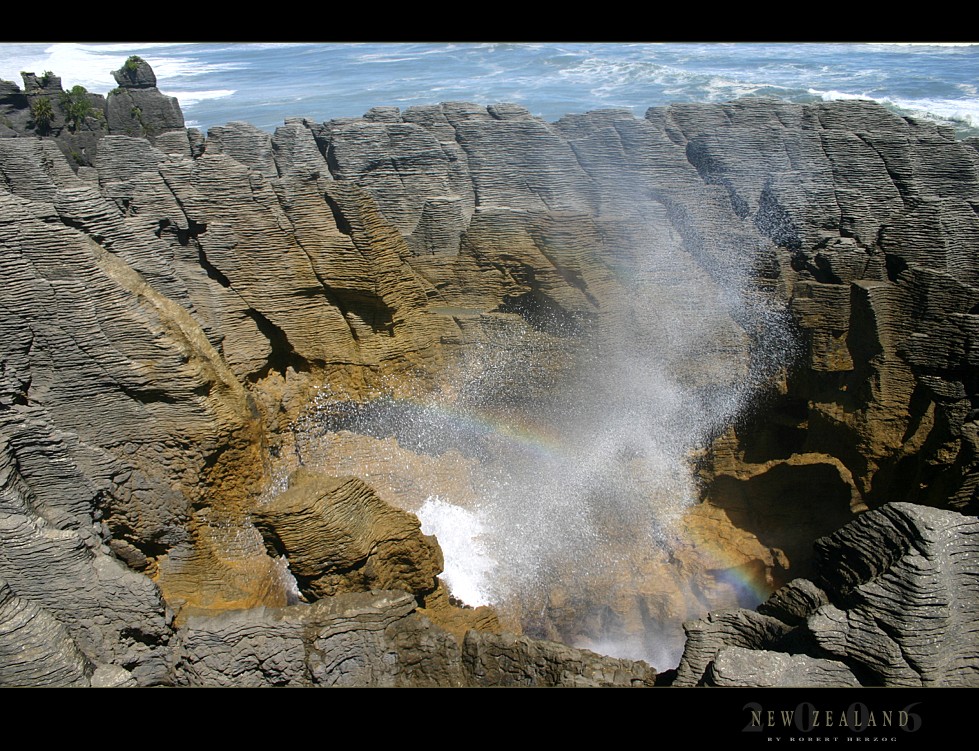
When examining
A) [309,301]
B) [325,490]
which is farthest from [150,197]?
[325,490]

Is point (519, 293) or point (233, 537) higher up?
point (519, 293)

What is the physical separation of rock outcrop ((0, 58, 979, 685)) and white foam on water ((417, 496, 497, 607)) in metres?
0.43

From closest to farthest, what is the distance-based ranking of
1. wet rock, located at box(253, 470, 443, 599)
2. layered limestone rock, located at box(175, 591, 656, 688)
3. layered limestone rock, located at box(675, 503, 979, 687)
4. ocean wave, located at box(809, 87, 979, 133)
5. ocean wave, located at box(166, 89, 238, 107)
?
layered limestone rock, located at box(675, 503, 979, 687) → layered limestone rock, located at box(175, 591, 656, 688) → wet rock, located at box(253, 470, 443, 599) → ocean wave, located at box(809, 87, 979, 133) → ocean wave, located at box(166, 89, 238, 107)

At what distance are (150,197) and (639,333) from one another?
286 inches

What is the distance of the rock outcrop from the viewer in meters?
6.31

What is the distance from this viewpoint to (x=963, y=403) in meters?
7.89

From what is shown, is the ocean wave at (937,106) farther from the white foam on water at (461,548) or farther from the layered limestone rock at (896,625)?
the layered limestone rock at (896,625)

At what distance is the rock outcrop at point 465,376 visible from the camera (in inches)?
248

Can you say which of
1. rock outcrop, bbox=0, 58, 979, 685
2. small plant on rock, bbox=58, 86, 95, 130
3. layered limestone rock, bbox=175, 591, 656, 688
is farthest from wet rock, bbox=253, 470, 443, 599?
small plant on rock, bbox=58, 86, 95, 130

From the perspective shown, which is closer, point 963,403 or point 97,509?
point 97,509

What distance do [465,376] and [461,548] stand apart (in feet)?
8.68

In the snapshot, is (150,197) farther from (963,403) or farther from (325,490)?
(963,403)

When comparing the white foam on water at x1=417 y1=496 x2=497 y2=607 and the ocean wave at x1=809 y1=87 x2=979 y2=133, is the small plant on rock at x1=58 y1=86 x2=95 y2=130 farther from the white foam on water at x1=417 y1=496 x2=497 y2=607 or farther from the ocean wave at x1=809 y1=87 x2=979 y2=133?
the ocean wave at x1=809 y1=87 x2=979 y2=133

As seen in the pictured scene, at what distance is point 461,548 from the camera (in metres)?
10.0
